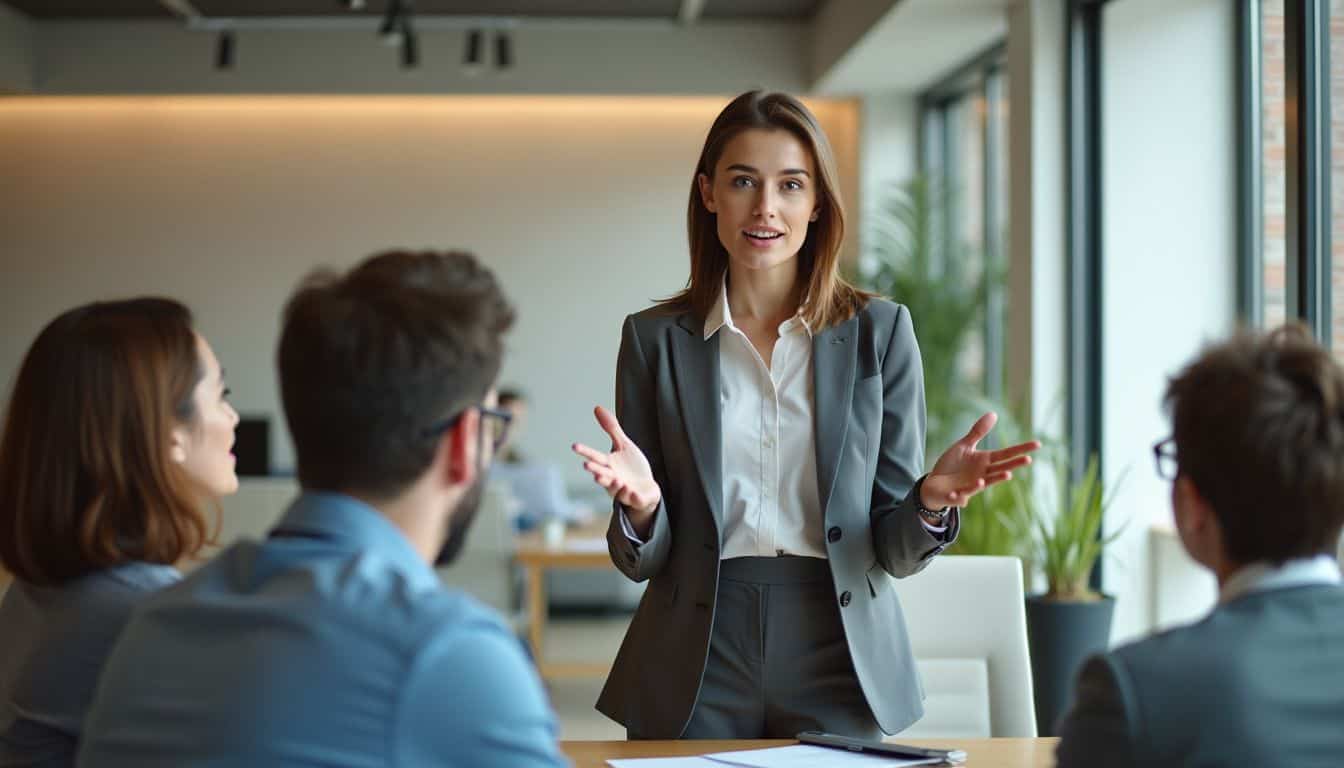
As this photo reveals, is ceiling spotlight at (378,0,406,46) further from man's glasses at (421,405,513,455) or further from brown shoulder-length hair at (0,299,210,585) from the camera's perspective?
man's glasses at (421,405,513,455)

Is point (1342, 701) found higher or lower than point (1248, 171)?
lower

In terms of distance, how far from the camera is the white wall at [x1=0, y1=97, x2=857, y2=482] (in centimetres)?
916

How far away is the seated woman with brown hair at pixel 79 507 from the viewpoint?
1.57 meters

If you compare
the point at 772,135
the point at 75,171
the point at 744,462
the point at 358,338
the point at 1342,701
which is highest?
the point at 75,171

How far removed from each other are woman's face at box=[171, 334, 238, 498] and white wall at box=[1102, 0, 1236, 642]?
3.94 meters

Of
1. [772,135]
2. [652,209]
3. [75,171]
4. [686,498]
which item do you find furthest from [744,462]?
[75,171]

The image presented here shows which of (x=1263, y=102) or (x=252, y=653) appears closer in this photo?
(x=252, y=653)

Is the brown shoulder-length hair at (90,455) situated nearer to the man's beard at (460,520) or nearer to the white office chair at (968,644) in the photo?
the man's beard at (460,520)

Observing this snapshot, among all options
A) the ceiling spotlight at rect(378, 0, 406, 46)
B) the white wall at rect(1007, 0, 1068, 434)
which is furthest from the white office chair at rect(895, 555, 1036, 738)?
the ceiling spotlight at rect(378, 0, 406, 46)

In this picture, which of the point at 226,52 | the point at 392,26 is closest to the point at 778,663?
the point at 392,26

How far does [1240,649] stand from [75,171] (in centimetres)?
917

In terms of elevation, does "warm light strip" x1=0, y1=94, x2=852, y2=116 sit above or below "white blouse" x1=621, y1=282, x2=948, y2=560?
above

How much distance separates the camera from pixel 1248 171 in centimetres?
503

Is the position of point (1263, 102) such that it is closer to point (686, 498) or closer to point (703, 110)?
point (686, 498)
